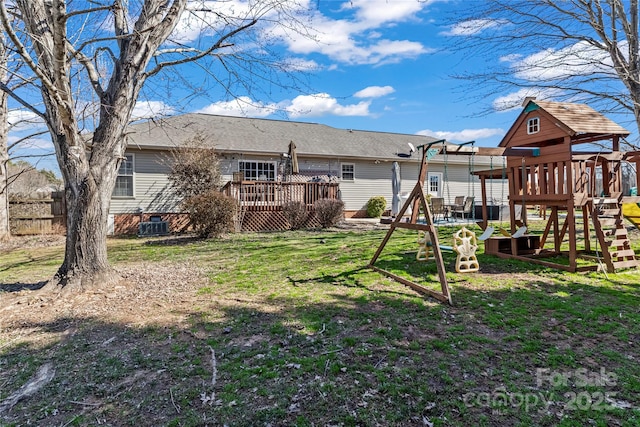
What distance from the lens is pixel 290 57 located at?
250 inches

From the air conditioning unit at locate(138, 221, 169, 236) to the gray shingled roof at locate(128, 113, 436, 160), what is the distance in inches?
127

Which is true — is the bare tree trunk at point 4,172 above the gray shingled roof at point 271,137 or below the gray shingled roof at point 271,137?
below

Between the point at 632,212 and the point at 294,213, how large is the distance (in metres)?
9.47

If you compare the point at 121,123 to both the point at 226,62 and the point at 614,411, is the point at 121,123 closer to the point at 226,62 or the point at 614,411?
the point at 226,62

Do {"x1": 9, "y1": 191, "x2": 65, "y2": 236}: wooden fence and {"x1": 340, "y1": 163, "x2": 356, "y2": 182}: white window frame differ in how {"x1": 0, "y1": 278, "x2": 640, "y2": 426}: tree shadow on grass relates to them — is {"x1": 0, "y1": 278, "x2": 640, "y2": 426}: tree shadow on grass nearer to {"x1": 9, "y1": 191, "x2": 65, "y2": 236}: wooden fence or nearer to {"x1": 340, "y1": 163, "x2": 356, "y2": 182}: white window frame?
{"x1": 9, "y1": 191, "x2": 65, "y2": 236}: wooden fence

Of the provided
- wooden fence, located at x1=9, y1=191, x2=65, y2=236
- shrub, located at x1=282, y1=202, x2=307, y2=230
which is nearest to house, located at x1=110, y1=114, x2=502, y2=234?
shrub, located at x1=282, y1=202, x2=307, y2=230

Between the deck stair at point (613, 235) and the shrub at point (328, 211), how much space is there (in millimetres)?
8332

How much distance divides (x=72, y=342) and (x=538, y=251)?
25.0ft

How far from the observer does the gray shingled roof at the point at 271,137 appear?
15.3 meters

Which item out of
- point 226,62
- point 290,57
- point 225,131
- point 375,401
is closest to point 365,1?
point 290,57

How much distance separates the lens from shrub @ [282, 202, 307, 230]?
13.2 m

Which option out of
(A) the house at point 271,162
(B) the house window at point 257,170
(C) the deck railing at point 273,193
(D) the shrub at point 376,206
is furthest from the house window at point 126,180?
(D) the shrub at point 376,206

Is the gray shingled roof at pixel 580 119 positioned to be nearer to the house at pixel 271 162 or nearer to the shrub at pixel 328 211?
the house at pixel 271 162

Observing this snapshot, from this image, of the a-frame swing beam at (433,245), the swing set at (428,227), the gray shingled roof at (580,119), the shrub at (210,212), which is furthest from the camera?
the shrub at (210,212)
